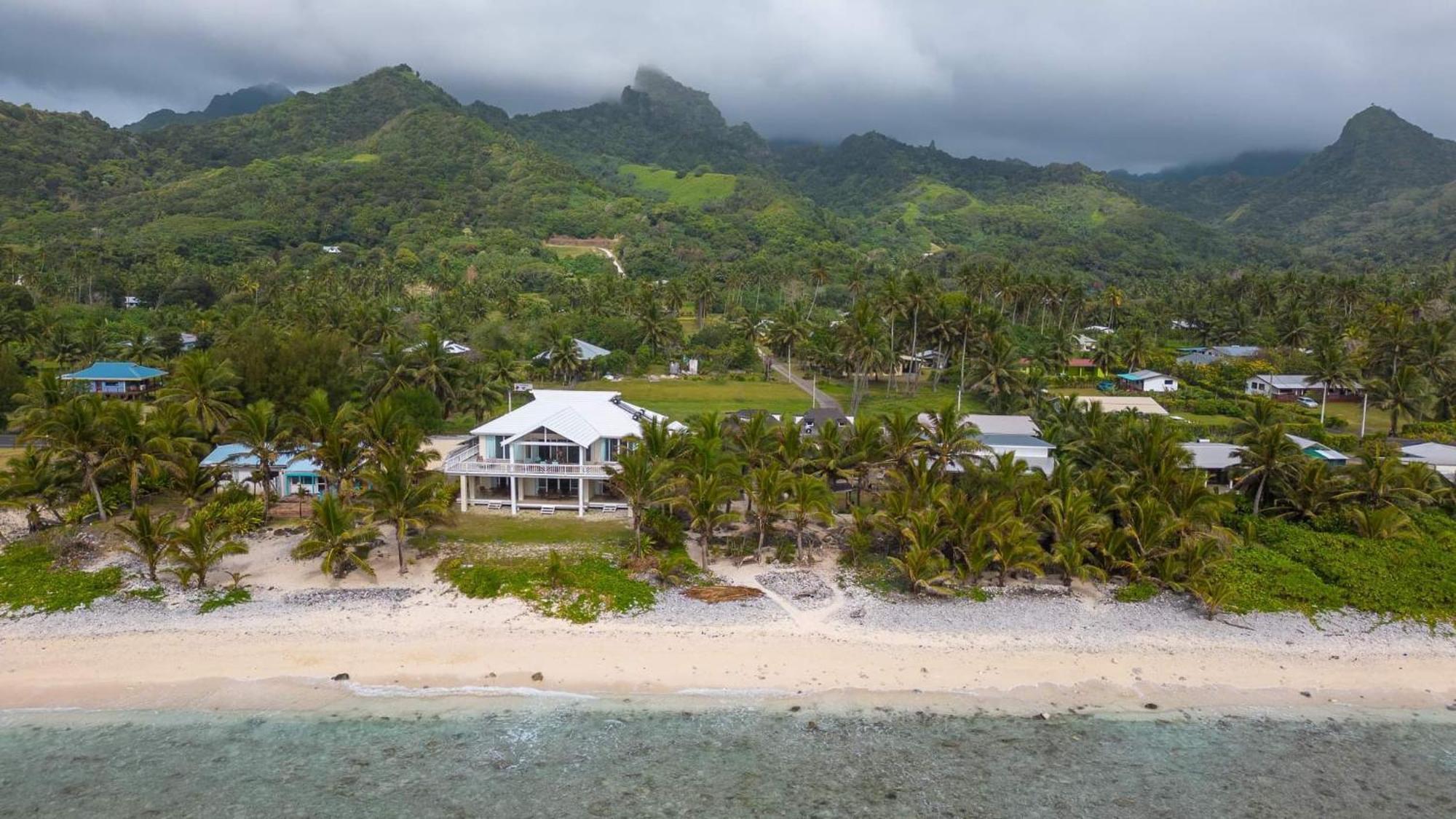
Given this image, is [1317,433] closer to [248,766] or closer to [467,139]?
[248,766]

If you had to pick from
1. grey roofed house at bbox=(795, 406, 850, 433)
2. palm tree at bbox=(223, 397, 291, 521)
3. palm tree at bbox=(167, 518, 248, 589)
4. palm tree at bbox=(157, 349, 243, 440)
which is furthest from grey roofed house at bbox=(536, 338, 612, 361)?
palm tree at bbox=(167, 518, 248, 589)

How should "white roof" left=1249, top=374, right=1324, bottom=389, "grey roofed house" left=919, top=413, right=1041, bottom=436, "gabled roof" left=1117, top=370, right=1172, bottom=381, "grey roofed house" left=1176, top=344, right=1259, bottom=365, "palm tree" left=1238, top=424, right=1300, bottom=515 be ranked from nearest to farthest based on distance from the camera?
"palm tree" left=1238, top=424, right=1300, bottom=515 → "grey roofed house" left=919, top=413, right=1041, bottom=436 → "white roof" left=1249, top=374, right=1324, bottom=389 → "gabled roof" left=1117, top=370, right=1172, bottom=381 → "grey roofed house" left=1176, top=344, right=1259, bottom=365

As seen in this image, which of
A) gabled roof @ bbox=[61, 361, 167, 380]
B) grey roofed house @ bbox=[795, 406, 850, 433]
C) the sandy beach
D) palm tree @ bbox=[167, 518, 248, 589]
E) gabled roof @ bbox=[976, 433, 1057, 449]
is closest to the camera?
the sandy beach

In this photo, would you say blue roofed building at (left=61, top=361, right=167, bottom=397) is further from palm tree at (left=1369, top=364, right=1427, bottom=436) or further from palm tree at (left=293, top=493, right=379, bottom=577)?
palm tree at (left=1369, top=364, right=1427, bottom=436)

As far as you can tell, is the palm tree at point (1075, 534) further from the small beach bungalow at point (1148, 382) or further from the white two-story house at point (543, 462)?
the small beach bungalow at point (1148, 382)

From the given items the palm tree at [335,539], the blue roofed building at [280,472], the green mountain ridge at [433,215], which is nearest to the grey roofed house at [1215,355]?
the green mountain ridge at [433,215]

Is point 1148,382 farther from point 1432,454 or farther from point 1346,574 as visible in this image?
point 1346,574
